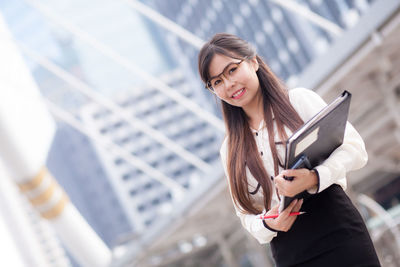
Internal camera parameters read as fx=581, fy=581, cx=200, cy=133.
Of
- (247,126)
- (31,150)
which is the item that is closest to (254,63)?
(247,126)

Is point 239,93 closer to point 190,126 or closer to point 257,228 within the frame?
point 257,228

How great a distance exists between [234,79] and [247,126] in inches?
7.2

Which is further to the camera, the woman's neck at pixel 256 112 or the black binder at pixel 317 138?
the woman's neck at pixel 256 112

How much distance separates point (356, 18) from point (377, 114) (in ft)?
10.4

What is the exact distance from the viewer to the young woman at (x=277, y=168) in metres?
1.57

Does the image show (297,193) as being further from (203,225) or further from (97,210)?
(97,210)

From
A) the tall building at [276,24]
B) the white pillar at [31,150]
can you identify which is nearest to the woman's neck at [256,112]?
the white pillar at [31,150]

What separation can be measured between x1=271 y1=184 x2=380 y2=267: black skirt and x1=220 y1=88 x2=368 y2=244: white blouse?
61 mm

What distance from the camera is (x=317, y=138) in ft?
5.14

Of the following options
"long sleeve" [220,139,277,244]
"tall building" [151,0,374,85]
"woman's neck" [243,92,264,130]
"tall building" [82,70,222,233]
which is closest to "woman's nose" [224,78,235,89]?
"woman's neck" [243,92,264,130]

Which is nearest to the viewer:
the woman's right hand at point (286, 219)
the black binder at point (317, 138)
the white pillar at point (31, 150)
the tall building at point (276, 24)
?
the black binder at point (317, 138)

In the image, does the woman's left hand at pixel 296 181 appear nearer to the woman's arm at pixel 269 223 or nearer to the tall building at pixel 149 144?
the woman's arm at pixel 269 223

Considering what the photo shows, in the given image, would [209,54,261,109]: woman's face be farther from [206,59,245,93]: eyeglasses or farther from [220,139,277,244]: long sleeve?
[220,139,277,244]: long sleeve

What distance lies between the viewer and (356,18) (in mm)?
4805
